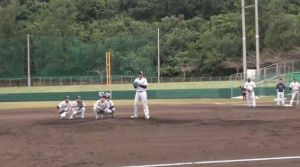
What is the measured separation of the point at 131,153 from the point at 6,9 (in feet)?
278

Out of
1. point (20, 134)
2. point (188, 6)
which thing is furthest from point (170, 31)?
point (20, 134)

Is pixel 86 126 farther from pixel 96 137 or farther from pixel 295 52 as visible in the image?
pixel 295 52

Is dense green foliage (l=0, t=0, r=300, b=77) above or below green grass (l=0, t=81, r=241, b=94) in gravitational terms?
above

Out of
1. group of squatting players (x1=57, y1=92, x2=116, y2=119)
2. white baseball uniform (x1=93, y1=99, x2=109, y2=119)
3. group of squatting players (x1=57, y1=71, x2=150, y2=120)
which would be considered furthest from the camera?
group of squatting players (x1=57, y1=92, x2=116, y2=119)

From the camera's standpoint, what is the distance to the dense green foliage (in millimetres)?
80188

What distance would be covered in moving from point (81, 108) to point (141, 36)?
6272 cm

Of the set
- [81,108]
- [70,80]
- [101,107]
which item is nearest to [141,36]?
[70,80]

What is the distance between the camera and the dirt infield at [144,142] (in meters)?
11.8

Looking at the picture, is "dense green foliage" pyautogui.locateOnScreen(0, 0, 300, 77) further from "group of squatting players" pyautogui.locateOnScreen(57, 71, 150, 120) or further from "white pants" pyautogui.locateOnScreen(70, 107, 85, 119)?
"group of squatting players" pyautogui.locateOnScreen(57, 71, 150, 120)

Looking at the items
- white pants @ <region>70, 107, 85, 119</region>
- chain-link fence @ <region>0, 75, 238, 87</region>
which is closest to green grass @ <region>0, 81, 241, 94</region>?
chain-link fence @ <region>0, 75, 238, 87</region>

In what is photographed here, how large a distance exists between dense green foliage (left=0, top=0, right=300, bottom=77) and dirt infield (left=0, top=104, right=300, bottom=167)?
5978 centimetres

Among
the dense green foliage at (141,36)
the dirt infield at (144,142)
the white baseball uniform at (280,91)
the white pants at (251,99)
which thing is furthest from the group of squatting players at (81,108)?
the dense green foliage at (141,36)

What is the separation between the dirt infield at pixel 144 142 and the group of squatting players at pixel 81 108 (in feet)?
6.60

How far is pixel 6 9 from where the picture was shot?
306ft
